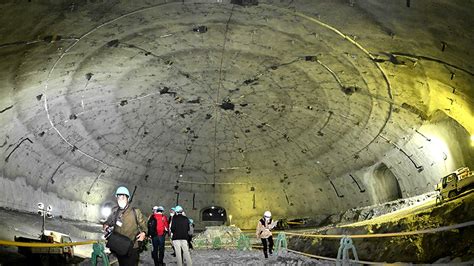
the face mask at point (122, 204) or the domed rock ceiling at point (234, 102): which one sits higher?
the domed rock ceiling at point (234, 102)

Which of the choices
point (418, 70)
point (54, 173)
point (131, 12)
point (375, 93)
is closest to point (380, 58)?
point (418, 70)

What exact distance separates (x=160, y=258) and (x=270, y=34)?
6259 mm

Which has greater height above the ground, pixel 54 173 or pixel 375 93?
pixel 375 93

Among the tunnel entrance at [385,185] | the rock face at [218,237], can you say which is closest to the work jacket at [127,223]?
the rock face at [218,237]

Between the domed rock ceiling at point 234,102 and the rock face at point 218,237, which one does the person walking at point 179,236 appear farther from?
the rock face at point 218,237

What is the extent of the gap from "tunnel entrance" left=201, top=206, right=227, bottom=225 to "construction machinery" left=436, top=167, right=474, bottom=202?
625 inches

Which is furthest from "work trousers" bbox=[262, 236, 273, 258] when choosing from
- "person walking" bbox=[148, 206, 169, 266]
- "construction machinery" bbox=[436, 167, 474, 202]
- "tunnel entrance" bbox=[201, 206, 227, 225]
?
"tunnel entrance" bbox=[201, 206, 227, 225]

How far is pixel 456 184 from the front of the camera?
1205 centimetres

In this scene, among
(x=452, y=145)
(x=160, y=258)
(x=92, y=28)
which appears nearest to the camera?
(x=160, y=258)

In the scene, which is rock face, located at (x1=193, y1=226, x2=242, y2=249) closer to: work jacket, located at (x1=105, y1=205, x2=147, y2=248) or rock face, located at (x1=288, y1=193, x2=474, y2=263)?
rock face, located at (x1=288, y1=193, x2=474, y2=263)

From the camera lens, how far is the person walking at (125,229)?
212 inches

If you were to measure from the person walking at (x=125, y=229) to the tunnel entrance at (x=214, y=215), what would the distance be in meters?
21.2

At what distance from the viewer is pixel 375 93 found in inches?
531

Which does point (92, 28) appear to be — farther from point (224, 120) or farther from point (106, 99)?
point (224, 120)
